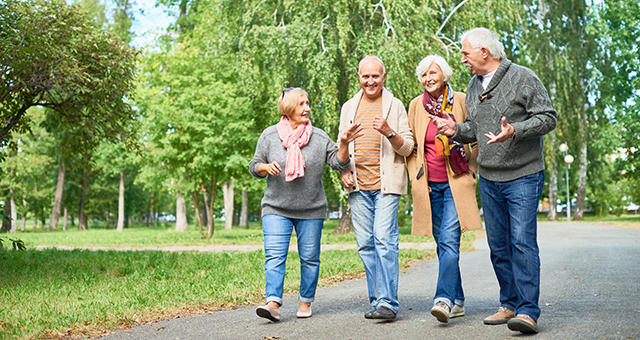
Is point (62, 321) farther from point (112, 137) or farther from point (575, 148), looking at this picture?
point (575, 148)

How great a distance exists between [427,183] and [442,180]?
0.13 meters

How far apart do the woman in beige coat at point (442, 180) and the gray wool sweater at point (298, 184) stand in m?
0.73

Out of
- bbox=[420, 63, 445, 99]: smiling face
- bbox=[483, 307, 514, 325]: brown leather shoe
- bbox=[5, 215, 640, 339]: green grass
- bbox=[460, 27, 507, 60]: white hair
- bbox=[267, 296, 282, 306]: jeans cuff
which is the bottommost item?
bbox=[5, 215, 640, 339]: green grass

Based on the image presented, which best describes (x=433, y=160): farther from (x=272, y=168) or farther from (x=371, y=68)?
(x=272, y=168)

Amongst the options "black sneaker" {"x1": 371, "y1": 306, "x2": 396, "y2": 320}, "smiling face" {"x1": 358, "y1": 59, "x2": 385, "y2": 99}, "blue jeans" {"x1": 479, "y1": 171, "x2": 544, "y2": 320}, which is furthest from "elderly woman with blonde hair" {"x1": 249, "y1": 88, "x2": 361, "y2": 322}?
"blue jeans" {"x1": 479, "y1": 171, "x2": 544, "y2": 320}

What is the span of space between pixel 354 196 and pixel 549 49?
20.4 metres

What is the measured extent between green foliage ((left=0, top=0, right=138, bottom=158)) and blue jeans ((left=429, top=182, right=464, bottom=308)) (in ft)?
19.4

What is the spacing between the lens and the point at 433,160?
452cm

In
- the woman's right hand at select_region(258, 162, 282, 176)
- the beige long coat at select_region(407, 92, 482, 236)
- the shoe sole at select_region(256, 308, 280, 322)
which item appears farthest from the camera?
the woman's right hand at select_region(258, 162, 282, 176)

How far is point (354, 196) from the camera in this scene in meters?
4.75

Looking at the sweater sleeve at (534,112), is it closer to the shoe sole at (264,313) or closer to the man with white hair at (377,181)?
the man with white hair at (377,181)

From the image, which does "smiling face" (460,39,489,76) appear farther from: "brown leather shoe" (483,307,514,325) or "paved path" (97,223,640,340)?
"paved path" (97,223,640,340)

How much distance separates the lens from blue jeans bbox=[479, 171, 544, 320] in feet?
12.9

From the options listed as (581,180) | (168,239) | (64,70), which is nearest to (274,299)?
(64,70)
